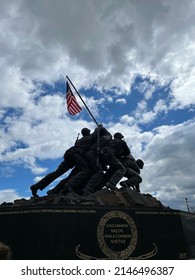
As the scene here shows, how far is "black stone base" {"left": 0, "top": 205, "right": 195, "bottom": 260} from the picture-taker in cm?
962

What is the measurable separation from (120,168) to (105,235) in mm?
3787

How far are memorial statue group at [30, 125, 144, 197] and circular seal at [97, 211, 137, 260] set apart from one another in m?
2.51

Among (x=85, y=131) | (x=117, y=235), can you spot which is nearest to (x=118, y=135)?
(x=85, y=131)

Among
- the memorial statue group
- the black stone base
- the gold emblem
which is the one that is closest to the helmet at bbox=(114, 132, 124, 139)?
the memorial statue group

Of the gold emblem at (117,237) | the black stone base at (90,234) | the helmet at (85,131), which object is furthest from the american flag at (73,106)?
the gold emblem at (117,237)

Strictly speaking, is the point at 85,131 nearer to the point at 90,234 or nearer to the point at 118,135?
the point at 118,135

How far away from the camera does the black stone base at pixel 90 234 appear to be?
379 inches

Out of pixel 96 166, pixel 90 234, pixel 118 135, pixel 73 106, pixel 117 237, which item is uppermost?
pixel 73 106

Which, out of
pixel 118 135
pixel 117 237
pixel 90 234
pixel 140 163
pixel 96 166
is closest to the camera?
pixel 90 234

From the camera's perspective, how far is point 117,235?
398 inches

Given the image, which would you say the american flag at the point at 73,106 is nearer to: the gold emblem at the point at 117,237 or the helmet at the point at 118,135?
the helmet at the point at 118,135

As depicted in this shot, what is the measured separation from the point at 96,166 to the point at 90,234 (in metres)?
3.93

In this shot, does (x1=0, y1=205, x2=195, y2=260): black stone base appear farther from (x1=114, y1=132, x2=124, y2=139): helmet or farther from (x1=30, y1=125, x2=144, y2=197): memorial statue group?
(x1=114, y1=132, x2=124, y2=139): helmet
